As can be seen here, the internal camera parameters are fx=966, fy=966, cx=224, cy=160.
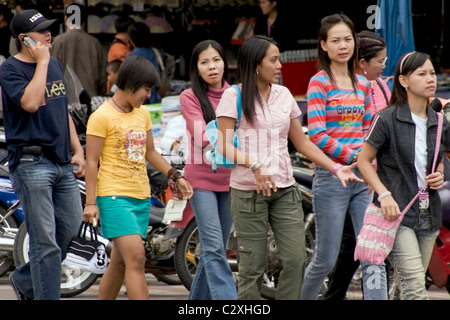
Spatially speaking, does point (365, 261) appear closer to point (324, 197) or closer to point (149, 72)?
point (324, 197)

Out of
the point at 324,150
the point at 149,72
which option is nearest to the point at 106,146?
the point at 149,72

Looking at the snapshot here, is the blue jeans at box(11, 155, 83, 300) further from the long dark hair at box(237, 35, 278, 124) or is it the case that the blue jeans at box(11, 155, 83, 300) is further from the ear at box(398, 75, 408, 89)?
the ear at box(398, 75, 408, 89)

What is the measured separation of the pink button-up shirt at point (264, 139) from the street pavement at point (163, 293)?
A: 7.40 feet

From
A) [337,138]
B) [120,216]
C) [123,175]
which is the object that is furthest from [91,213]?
[337,138]

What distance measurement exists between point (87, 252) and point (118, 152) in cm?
73

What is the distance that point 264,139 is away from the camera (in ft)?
19.2

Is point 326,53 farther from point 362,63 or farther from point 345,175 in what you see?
point 345,175

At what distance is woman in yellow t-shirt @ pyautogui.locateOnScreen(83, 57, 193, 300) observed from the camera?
6.04m

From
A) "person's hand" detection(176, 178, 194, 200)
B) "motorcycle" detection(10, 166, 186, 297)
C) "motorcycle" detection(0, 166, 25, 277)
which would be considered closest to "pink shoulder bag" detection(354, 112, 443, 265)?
"person's hand" detection(176, 178, 194, 200)
